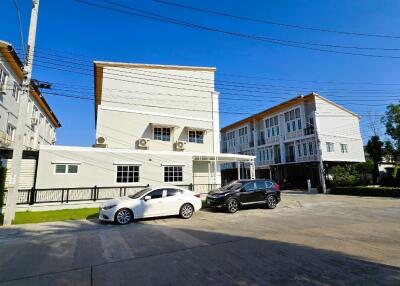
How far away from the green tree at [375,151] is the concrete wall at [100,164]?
86.9 ft

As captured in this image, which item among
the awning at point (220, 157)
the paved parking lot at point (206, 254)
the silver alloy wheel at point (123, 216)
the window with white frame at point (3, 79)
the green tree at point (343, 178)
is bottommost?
the paved parking lot at point (206, 254)

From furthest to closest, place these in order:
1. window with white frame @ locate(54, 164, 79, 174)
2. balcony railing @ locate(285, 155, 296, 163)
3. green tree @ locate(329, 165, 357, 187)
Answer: balcony railing @ locate(285, 155, 296, 163)
green tree @ locate(329, 165, 357, 187)
window with white frame @ locate(54, 164, 79, 174)

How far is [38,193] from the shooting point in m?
14.8

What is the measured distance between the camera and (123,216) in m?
10.7

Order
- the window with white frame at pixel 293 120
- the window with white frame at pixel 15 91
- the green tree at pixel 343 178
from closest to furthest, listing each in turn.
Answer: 1. the window with white frame at pixel 15 91
2. the green tree at pixel 343 178
3. the window with white frame at pixel 293 120

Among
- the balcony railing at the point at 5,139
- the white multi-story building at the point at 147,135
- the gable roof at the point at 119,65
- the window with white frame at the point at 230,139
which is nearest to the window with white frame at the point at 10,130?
the balcony railing at the point at 5,139

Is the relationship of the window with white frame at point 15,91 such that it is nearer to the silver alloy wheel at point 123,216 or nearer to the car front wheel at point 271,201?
the silver alloy wheel at point 123,216

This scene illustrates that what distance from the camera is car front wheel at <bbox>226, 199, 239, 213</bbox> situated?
13473mm

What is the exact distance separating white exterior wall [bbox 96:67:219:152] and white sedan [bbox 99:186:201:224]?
9.44m

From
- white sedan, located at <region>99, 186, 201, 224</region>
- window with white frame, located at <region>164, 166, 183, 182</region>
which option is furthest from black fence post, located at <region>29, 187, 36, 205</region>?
window with white frame, located at <region>164, 166, 183, 182</region>

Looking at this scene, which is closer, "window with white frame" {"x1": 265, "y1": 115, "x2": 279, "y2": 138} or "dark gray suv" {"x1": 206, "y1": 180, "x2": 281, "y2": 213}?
"dark gray suv" {"x1": 206, "y1": 180, "x2": 281, "y2": 213}

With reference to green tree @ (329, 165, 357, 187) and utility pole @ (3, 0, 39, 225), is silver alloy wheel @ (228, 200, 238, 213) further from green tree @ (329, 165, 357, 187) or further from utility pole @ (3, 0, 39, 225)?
green tree @ (329, 165, 357, 187)

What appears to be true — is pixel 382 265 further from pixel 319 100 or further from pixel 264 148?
pixel 264 148

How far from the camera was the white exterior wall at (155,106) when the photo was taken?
2025cm
